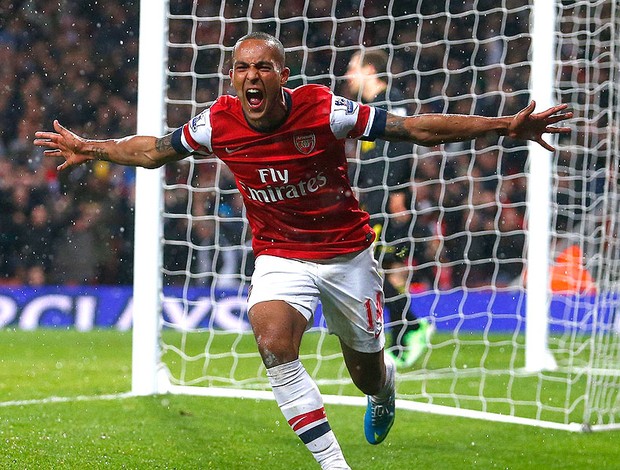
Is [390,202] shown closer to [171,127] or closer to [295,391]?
[295,391]

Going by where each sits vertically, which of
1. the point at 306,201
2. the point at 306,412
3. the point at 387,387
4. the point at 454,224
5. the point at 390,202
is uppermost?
the point at 306,201

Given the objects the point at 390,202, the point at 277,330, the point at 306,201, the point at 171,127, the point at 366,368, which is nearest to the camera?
the point at 277,330

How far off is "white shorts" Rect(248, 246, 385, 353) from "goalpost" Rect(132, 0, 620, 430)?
1.16m

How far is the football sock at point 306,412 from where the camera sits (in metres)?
4.39

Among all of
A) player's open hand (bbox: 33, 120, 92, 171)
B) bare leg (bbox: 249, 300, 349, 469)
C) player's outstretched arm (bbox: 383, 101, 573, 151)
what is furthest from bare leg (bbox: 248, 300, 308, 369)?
player's open hand (bbox: 33, 120, 92, 171)

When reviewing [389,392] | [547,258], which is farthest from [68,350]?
[389,392]

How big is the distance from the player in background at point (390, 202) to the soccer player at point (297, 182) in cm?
309

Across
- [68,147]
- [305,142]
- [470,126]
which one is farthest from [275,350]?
[68,147]

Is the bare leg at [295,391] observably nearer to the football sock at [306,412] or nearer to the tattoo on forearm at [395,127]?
the football sock at [306,412]

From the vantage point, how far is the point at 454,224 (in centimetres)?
1247

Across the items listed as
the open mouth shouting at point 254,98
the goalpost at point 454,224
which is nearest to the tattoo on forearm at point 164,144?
the open mouth shouting at point 254,98

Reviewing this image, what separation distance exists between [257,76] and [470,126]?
0.96m

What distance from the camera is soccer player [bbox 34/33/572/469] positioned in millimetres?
4527

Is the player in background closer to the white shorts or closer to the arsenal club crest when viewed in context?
the white shorts
